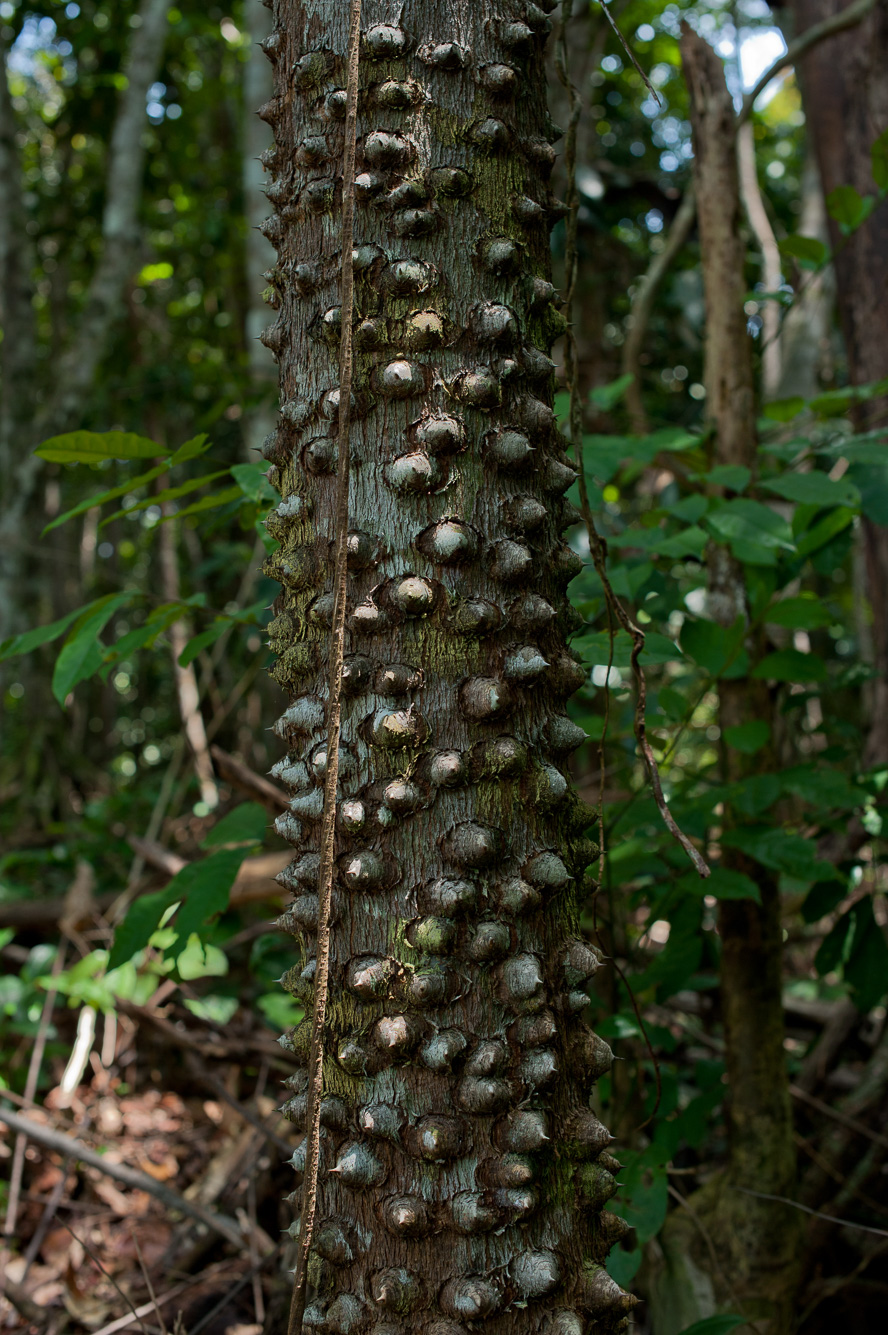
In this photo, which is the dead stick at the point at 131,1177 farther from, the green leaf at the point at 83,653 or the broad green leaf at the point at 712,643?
the broad green leaf at the point at 712,643

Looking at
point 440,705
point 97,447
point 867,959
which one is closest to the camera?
point 440,705

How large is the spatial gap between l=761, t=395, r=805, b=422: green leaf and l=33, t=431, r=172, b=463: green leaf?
139 centimetres

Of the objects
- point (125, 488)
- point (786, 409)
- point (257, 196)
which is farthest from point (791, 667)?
point (257, 196)

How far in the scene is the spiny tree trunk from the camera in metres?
0.89

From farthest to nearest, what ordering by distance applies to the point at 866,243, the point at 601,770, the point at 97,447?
1. the point at 866,243
2. the point at 97,447
3. the point at 601,770

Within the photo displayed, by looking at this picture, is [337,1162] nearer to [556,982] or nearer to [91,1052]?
[556,982]

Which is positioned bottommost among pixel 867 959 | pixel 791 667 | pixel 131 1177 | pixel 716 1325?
pixel 131 1177

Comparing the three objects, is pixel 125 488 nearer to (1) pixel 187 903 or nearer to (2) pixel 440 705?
(1) pixel 187 903

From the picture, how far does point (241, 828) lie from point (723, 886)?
821 mm

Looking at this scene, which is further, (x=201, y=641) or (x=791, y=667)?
(x=791, y=667)

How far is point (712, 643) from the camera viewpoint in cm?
170

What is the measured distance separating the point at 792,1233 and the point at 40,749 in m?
6.38

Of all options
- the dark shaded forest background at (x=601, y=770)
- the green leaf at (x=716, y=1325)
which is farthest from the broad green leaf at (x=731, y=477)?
the green leaf at (x=716, y=1325)

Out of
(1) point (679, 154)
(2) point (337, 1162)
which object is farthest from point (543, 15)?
(1) point (679, 154)
